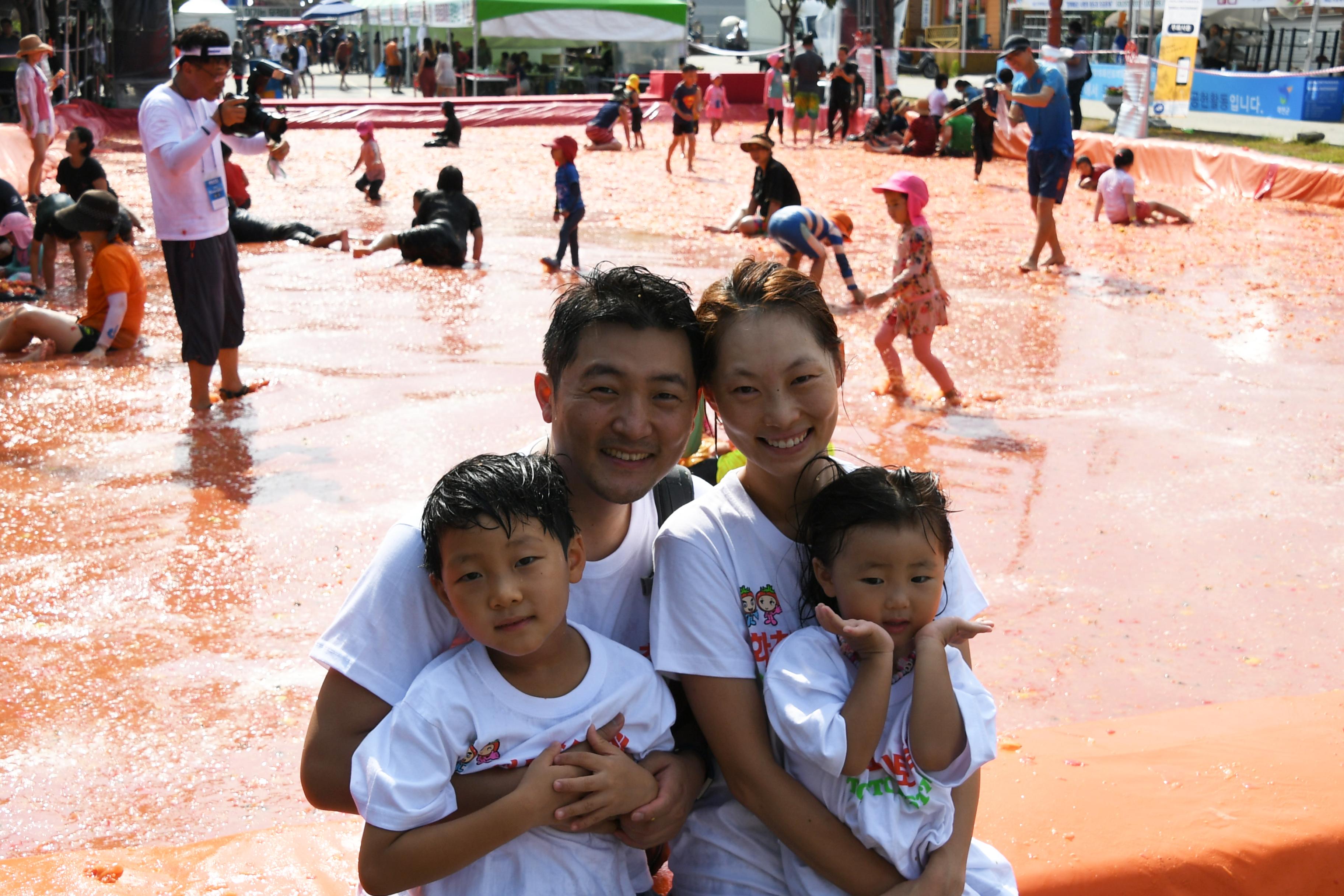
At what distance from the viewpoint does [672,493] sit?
96.7 inches

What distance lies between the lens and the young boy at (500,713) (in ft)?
6.11

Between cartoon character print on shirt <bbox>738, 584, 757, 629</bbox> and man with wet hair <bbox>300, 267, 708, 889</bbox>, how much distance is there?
8.5 inches

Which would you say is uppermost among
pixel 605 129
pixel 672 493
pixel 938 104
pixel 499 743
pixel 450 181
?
pixel 938 104

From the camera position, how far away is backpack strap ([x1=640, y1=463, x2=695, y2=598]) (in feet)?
7.99

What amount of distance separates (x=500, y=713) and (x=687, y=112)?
65.4 ft

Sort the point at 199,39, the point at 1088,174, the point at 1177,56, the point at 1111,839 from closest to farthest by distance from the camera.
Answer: the point at 1111,839 → the point at 199,39 → the point at 1088,174 → the point at 1177,56

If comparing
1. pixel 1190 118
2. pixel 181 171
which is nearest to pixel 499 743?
pixel 181 171

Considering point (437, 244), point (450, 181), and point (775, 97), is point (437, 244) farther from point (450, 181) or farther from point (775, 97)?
point (775, 97)

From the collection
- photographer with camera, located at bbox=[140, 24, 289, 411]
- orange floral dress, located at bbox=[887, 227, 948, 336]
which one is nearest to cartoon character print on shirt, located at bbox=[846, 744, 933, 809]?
photographer with camera, located at bbox=[140, 24, 289, 411]

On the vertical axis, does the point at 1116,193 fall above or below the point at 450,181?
below

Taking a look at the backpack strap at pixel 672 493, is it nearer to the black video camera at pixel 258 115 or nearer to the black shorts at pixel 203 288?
the black video camera at pixel 258 115

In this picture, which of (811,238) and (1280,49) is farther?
(1280,49)

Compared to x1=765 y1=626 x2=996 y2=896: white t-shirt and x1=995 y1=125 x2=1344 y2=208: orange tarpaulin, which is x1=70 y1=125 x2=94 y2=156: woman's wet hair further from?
x1=765 y1=626 x2=996 y2=896: white t-shirt

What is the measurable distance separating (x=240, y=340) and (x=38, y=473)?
154 centimetres
